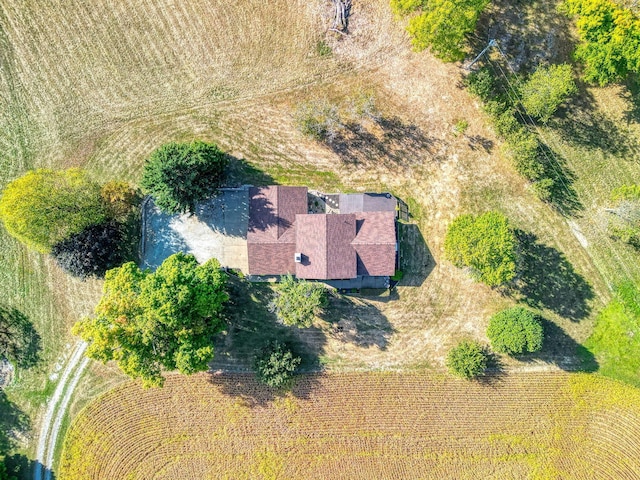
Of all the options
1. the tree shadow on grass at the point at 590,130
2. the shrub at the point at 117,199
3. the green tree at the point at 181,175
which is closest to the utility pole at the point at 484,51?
the tree shadow on grass at the point at 590,130

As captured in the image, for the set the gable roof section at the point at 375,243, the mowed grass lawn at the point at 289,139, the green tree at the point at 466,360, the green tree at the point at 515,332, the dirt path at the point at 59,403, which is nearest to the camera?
the green tree at the point at 515,332

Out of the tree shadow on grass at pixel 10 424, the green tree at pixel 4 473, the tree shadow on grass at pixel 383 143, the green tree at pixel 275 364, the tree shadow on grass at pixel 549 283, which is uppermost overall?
the tree shadow on grass at pixel 383 143

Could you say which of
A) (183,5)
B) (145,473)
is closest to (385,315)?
(145,473)

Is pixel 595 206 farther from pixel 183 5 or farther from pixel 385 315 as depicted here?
pixel 183 5

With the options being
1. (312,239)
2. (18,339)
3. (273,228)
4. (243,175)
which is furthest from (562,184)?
(18,339)

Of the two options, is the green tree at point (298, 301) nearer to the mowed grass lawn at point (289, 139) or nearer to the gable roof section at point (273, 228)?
the gable roof section at point (273, 228)

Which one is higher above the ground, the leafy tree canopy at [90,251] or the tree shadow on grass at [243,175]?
the tree shadow on grass at [243,175]

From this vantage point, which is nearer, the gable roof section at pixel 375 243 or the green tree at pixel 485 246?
the green tree at pixel 485 246
